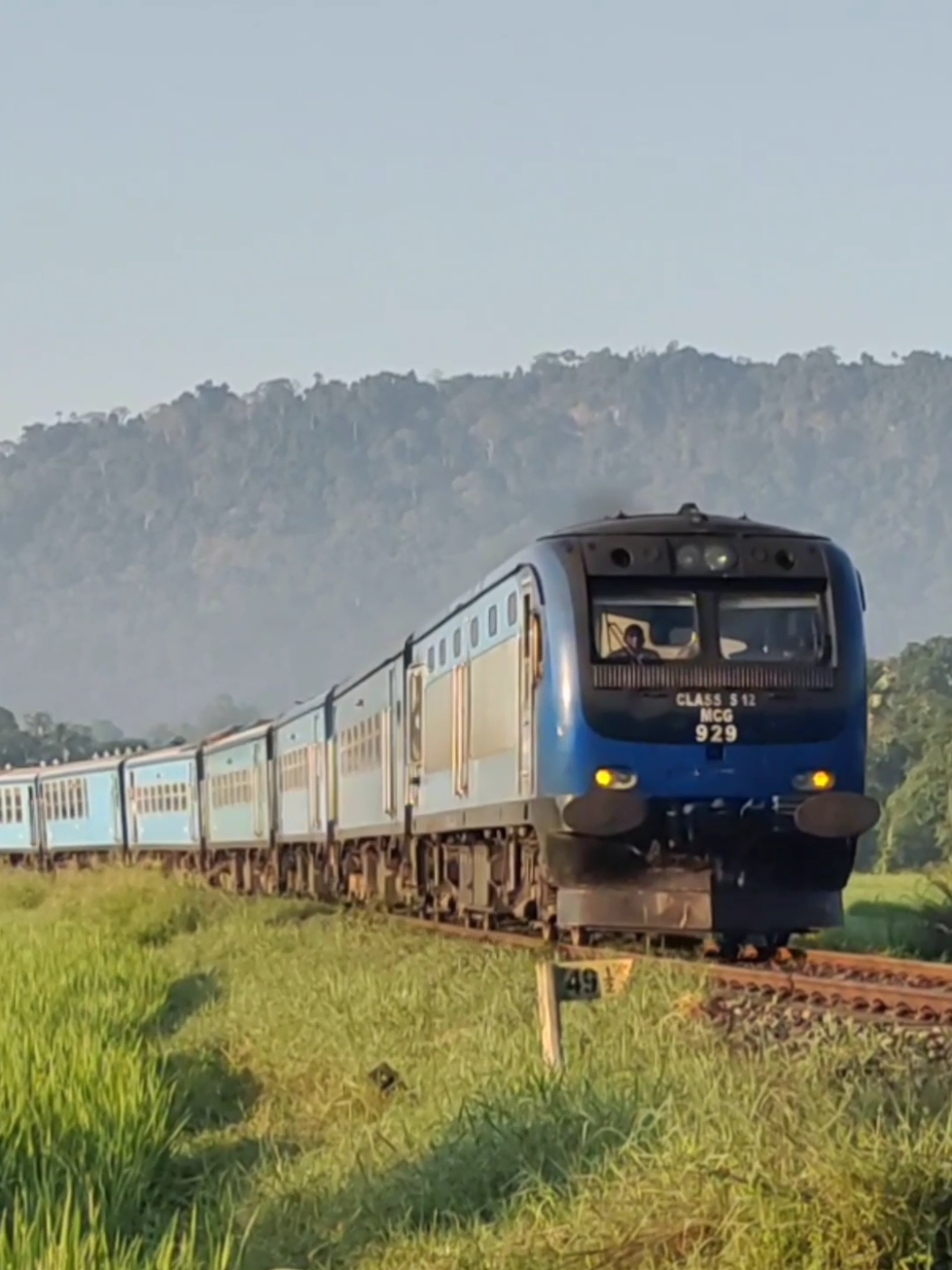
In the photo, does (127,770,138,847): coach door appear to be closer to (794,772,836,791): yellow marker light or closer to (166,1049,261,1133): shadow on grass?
(794,772,836,791): yellow marker light

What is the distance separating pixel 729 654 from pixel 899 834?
34802mm

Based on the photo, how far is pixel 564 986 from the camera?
922 cm

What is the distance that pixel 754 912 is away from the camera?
15.1 m

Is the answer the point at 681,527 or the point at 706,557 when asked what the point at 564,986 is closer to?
the point at 706,557

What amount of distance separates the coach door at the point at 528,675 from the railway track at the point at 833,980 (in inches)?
48.6

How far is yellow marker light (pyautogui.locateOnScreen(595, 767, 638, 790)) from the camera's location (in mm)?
14578

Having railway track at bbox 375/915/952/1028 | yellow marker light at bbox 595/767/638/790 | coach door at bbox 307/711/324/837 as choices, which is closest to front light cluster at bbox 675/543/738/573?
yellow marker light at bbox 595/767/638/790

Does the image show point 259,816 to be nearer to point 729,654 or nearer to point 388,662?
point 388,662

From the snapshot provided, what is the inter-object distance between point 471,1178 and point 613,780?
672 centimetres

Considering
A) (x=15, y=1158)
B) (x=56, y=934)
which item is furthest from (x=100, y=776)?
(x=15, y=1158)

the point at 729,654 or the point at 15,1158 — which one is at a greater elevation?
the point at 729,654

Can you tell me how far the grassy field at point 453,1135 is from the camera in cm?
668

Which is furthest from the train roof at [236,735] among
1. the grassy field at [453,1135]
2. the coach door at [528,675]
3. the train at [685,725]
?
the grassy field at [453,1135]

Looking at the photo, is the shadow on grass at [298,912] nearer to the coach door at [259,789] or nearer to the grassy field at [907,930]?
the grassy field at [907,930]
